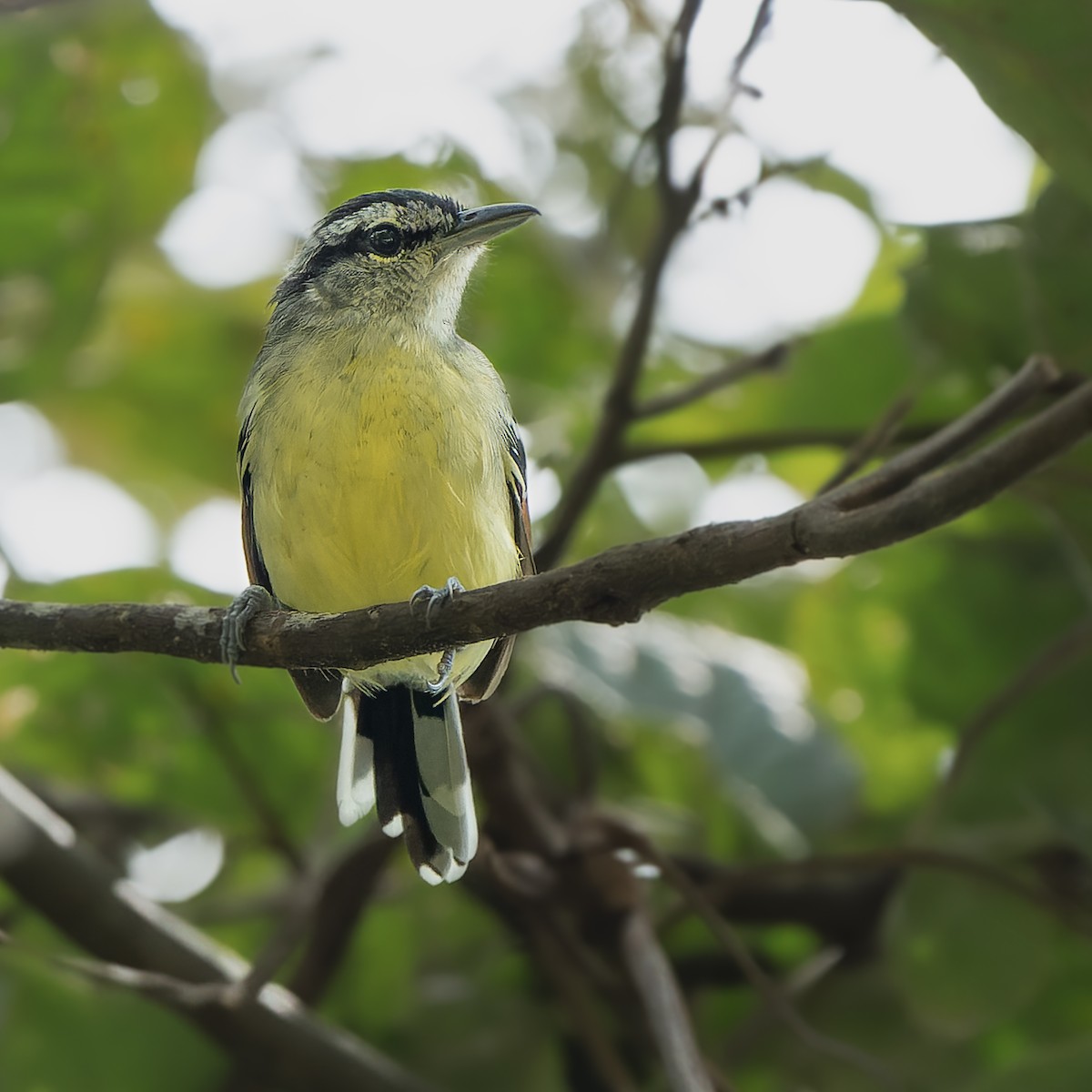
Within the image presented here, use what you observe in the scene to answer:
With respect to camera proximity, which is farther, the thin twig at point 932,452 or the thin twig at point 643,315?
the thin twig at point 643,315

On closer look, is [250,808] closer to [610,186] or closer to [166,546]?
[166,546]

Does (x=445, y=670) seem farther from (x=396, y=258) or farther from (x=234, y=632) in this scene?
(x=396, y=258)

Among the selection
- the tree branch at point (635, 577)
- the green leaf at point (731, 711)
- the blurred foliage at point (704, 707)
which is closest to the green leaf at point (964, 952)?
the blurred foliage at point (704, 707)

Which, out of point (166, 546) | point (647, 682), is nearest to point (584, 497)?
point (647, 682)

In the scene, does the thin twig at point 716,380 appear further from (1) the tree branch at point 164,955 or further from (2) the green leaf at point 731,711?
(1) the tree branch at point 164,955

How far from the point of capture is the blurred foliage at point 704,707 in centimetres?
321

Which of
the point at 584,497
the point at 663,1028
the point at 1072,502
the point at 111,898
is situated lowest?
the point at 663,1028

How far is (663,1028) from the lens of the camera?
8.21ft

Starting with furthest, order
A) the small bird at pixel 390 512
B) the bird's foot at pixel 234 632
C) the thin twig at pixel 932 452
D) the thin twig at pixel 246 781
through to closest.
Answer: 1. the thin twig at pixel 246 781
2. the small bird at pixel 390 512
3. the bird's foot at pixel 234 632
4. the thin twig at pixel 932 452

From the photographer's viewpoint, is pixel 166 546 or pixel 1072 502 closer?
pixel 1072 502

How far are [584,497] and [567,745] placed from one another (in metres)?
0.98

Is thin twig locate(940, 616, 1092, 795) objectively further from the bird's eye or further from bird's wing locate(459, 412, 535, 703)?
the bird's eye

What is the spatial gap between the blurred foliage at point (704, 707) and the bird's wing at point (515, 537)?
1.01ft

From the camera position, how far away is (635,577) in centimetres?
175
